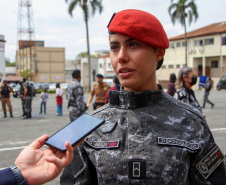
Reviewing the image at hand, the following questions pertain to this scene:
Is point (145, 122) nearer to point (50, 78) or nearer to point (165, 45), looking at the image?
point (165, 45)

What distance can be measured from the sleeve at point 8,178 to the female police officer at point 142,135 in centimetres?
37

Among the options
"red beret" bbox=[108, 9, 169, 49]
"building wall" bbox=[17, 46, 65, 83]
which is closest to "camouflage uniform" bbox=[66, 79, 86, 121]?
"red beret" bbox=[108, 9, 169, 49]

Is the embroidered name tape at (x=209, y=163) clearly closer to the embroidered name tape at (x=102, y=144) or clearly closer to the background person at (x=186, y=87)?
the embroidered name tape at (x=102, y=144)

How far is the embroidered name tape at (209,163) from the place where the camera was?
151 centimetres

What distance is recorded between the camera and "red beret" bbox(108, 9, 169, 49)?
154cm

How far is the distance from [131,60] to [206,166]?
72 cm

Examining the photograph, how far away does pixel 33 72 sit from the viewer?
68062 mm

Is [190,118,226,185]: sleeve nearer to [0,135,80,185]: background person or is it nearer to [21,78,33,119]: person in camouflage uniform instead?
[0,135,80,185]: background person

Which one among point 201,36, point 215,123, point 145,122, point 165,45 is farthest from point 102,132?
point 201,36

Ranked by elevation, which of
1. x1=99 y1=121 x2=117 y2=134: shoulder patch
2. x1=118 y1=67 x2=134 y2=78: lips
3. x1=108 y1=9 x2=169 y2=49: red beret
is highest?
x1=108 y1=9 x2=169 y2=49: red beret

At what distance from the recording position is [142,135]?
60.9 inches

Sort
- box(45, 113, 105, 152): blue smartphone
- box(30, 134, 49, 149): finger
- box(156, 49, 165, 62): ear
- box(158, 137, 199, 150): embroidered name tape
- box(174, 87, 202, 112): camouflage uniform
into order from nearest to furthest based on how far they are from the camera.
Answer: box(45, 113, 105, 152): blue smartphone, box(30, 134, 49, 149): finger, box(158, 137, 199, 150): embroidered name tape, box(156, 49, 165, 62): ear, box(174, 87, 202, 112): camouflage uniform

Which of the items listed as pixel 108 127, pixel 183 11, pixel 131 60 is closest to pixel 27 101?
pixel 108 127

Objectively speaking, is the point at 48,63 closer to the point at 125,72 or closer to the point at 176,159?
the point at 125,72
